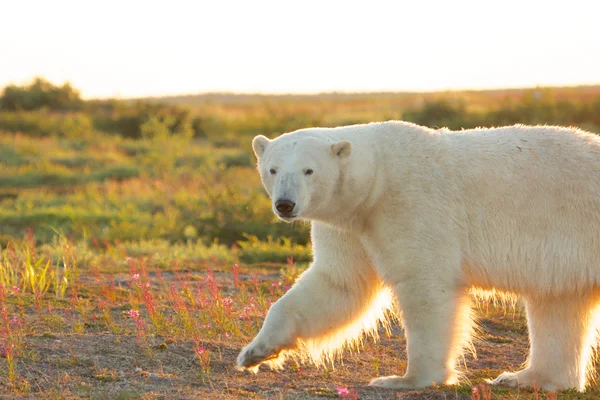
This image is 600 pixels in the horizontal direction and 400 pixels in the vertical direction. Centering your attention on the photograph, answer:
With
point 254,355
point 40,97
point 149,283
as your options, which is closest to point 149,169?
point 149,283

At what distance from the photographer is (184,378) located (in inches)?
192

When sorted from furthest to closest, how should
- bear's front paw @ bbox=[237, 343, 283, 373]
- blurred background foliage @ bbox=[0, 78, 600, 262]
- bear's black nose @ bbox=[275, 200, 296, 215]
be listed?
1. blurred background foliage @ bbox=[0, 78, 600, 262]
2. bear's front paw @ bbox=[237, 343, 283, 373]
3. bear's black nose @ bbox=[275, 200, 296, 215]

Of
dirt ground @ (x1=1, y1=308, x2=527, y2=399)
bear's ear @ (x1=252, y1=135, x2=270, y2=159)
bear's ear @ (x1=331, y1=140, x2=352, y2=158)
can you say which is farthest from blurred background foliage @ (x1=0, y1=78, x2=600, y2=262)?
bear's ear @ (x1=331, y1=140, x2=352, y2=158)

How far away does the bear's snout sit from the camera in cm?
450

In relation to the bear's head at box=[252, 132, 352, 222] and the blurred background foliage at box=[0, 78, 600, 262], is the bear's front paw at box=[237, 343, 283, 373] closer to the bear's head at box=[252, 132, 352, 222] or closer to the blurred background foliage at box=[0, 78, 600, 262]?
the bear's head at box=[252, 132, 352, 222]

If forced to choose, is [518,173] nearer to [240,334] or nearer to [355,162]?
[355,162]

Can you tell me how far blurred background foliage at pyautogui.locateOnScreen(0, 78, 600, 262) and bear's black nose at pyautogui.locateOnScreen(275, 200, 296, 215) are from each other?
4.42 m

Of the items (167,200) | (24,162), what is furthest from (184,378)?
(24,162)

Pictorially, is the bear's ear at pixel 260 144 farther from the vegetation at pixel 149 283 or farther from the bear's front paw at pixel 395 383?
the bear's front paw at pixel 395 383

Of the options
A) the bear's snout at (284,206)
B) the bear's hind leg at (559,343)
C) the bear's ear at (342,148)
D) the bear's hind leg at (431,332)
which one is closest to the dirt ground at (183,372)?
the bear's hind leg at (431,332)

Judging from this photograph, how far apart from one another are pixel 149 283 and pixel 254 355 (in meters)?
2.61

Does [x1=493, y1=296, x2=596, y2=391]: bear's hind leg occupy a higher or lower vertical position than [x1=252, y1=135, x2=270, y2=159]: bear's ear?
lower

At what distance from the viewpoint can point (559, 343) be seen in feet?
17.1

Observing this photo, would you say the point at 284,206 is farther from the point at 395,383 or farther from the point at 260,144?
the point at 395,383
